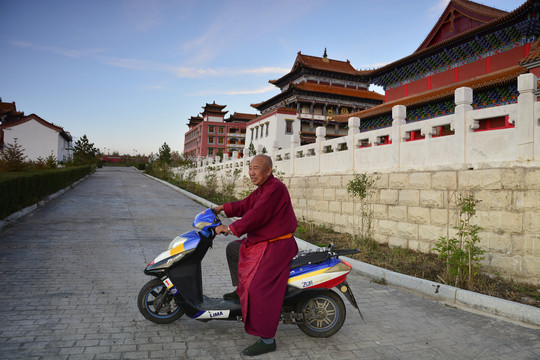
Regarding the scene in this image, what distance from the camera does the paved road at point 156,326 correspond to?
307 centimetres

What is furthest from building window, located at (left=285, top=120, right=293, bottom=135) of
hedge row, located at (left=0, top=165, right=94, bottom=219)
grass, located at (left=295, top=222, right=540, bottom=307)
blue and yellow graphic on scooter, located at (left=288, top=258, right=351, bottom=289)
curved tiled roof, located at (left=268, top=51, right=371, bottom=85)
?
blue and yellow graphic on scooter, located at (left=288, top=258, right=351, bottom=289)

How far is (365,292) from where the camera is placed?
198 inches

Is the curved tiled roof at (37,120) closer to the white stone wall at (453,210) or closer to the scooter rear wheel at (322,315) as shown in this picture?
the white stone wall at (453,210)

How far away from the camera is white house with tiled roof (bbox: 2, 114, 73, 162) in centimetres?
4029

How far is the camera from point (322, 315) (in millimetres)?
3418

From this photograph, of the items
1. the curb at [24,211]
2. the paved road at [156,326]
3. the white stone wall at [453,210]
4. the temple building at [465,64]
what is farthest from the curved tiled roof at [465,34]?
the curb at [24,211]

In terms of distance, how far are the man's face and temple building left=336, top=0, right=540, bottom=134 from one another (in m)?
8.75

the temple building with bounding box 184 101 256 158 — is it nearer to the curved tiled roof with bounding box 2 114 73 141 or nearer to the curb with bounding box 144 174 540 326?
the curved tiled roof with bounding box 2 114 73 141

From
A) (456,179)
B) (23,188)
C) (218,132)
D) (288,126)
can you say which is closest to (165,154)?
(288,126)

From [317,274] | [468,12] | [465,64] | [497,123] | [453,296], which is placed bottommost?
[453,296]

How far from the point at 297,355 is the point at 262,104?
43.8 meters

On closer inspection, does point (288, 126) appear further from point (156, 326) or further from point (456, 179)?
point (156, 326)

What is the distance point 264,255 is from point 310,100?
38984mm

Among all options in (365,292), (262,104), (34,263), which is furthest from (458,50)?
(262,104)
